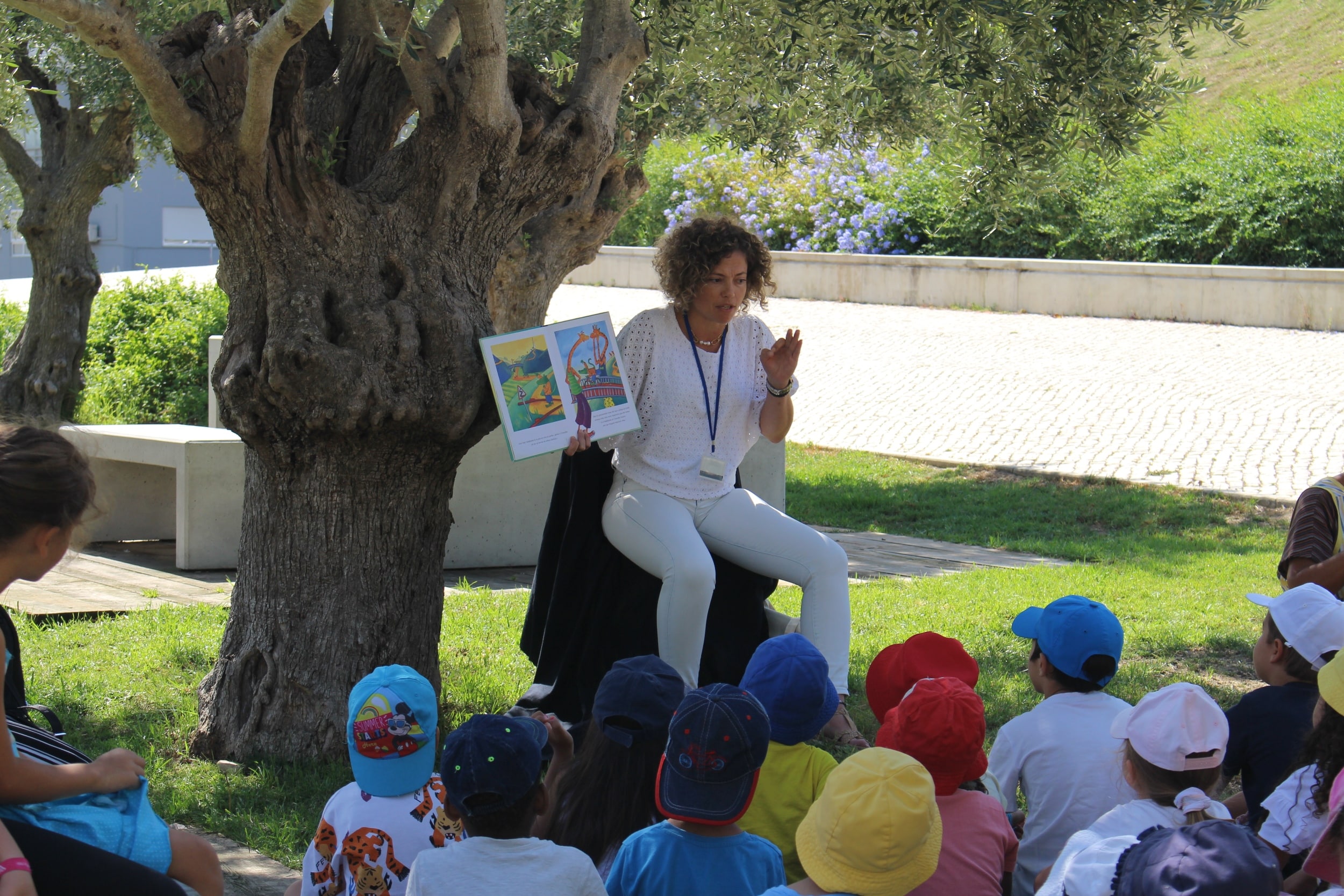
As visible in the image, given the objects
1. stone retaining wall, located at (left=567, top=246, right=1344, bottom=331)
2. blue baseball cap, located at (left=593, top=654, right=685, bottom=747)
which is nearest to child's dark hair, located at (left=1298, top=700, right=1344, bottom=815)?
blue baseball cap, located at (left=593, top=654, right=685, bottom=747)

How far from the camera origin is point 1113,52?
17.7ft

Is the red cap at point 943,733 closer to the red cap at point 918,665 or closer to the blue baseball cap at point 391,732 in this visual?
the red cap at point 918,665

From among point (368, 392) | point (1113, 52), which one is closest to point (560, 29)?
point (1113, 52)

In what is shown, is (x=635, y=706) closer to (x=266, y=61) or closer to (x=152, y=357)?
(x=266, y=61)

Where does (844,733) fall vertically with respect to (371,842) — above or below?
below

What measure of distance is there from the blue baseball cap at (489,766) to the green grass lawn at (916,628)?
1535 millimetres

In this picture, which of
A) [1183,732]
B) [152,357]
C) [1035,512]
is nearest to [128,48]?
[1183,732]

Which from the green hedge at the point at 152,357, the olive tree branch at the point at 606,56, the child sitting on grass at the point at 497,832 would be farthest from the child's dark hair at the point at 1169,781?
the green hedge at the point at 152,357

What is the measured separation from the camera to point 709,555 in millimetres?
4379

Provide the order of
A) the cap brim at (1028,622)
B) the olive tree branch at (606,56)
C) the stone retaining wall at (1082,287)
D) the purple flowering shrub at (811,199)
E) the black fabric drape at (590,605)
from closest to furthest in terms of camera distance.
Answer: the cap brim at (1028,622) → the black fabric drape at (590,605) → the olive tree branch at (606,56) → the stone retaining wall at (1082,287) → the purple flowering shrub at (811,199)

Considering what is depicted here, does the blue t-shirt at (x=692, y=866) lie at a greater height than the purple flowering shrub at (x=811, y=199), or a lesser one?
lesser

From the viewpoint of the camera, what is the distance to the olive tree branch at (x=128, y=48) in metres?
3.87

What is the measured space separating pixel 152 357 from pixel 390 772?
12.9 meters

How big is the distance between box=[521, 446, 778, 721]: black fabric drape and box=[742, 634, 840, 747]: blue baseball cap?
1577 mm
